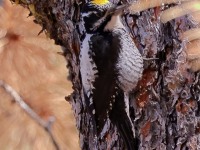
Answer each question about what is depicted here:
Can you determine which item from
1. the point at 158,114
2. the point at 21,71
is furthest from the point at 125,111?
the point at 21,71

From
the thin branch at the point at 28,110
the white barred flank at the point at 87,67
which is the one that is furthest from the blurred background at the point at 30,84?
the white barred flank at the point at 87,67

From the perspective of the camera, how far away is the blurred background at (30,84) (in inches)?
65.9

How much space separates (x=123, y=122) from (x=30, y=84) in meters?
0.92

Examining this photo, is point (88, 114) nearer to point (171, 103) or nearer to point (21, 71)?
point (171, 103)

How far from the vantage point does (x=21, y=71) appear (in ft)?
5.56

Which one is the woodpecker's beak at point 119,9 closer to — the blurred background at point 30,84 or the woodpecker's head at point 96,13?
the woodpecker's head at point 96,13

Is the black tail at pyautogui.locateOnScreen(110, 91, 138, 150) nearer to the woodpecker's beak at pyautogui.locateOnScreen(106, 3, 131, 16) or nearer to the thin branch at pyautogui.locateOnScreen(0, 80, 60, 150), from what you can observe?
the woodpecker's beak at pyautogui.locateOnScreen(106, 3, 131, 16)

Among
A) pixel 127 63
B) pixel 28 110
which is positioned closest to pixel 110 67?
pixel 127 63

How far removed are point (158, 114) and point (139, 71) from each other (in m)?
0.07

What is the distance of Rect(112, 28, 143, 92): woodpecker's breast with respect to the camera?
80 centimetres

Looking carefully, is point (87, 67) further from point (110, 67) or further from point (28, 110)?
point (28, 110)

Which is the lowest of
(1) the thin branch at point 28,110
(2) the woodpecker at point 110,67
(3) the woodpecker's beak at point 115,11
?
(1) the thin branch at point 28,110

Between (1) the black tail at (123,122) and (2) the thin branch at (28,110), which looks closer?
(1) the black tail at (123,122)

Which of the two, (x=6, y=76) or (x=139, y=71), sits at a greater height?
(x=139, y=71)
